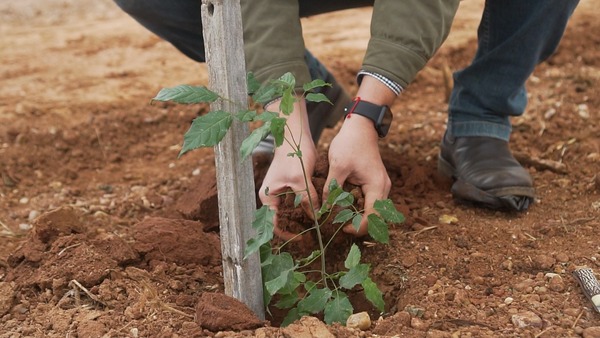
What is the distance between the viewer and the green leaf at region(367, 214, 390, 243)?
2068mm

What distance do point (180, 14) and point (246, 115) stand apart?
1221mm

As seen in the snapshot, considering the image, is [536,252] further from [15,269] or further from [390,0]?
[15,269]

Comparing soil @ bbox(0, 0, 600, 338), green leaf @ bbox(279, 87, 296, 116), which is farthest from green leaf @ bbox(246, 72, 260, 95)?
soil @ bbox(0, 0, 600, 338)

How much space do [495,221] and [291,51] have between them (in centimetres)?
84

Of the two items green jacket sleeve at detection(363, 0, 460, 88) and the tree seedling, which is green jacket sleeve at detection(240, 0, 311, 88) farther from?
the tree seedling

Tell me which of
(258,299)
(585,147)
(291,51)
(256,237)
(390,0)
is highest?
(390,0)

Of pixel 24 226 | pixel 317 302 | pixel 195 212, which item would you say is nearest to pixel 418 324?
pixel 317 302

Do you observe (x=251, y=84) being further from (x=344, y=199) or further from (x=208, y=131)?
(x=344, y=199)

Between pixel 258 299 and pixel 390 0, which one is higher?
pixel 390 0

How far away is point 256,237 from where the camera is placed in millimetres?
1885

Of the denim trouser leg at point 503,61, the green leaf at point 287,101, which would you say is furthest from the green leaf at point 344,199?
A: the denim trouser leg at point 503,61

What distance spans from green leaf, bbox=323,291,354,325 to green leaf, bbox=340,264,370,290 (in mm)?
39

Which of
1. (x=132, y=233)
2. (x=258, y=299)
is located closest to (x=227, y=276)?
(x=258, y=299)

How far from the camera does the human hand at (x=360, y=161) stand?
2219mm
